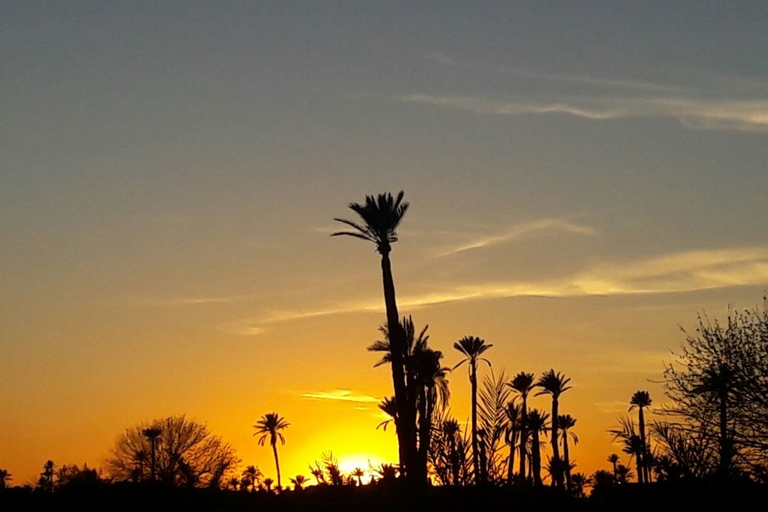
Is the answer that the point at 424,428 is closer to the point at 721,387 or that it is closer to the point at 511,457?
the point at 511,457

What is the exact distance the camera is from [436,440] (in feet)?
58.9

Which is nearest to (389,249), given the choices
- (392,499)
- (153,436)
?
(392,499)

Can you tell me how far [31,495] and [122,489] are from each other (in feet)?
7.31

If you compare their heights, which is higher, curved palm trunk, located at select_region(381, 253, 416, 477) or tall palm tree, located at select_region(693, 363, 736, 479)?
curved palm trunk, located at select_region(381, 253, 416, 477)

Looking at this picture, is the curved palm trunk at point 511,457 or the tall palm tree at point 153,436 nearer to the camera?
the curved palm trunk at point 511,457

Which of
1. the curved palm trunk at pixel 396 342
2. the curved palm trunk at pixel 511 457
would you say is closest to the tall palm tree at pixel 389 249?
the curved palm trunk at pixel 396 342

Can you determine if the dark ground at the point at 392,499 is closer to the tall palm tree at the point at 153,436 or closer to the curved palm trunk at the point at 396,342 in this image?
the curved palm trunk at the point at 396,342

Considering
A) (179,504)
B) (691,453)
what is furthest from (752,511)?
(179,504)

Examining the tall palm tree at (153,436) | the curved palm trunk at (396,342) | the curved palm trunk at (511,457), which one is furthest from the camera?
the tall palm tree at (153,436)

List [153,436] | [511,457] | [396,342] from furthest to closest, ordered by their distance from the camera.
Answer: [153,436] < [396,342] < [511,457]

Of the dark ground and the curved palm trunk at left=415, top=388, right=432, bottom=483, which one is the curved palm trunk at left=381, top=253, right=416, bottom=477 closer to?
the dark ground

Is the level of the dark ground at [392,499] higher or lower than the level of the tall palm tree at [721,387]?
lower

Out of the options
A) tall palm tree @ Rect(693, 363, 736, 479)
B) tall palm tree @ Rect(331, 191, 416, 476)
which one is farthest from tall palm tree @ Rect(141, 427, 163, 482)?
tall palm tree @ Rect(693, 363, 736, 479)

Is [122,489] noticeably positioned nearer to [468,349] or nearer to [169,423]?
[468,349]
